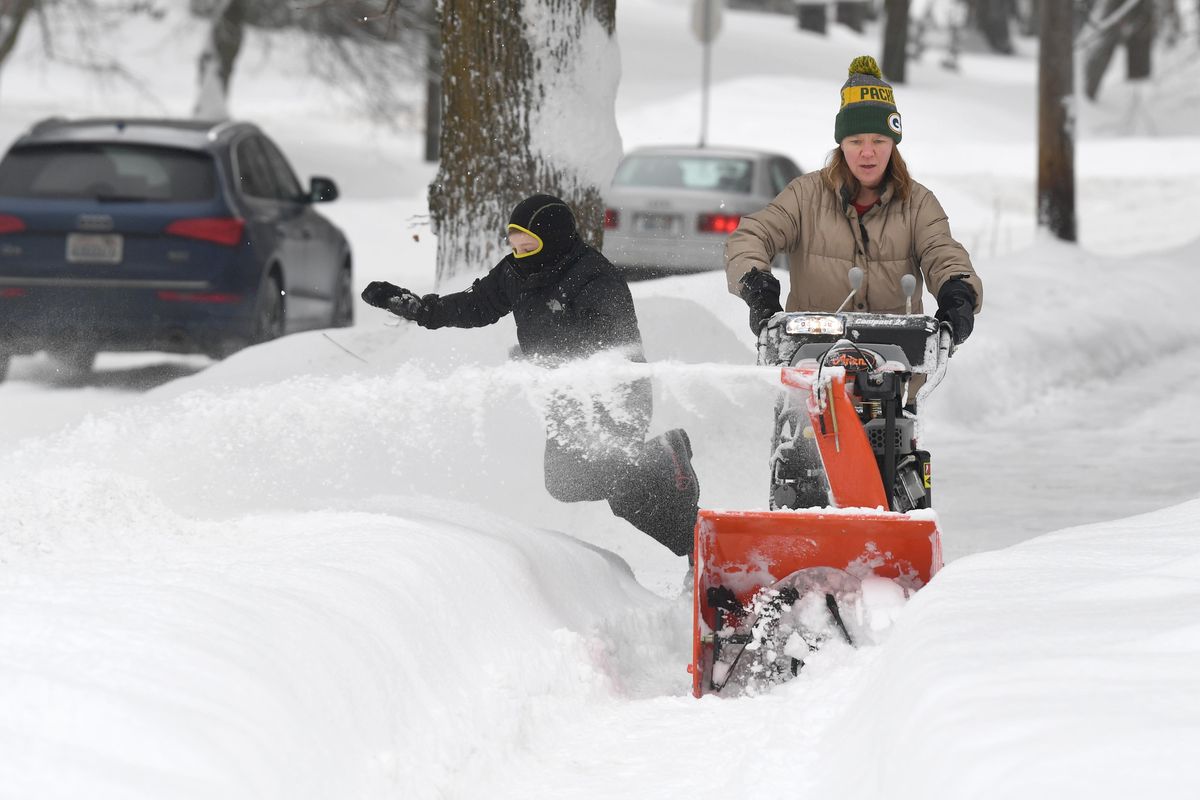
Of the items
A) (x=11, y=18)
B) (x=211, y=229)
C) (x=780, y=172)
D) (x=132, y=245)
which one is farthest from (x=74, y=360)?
(x=11, y=18)

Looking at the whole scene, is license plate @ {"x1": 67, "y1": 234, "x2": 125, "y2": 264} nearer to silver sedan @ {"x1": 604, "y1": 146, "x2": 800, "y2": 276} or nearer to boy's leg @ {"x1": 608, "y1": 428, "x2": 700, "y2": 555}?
silver sedan @ {"x1": 604, "y1": 146, "x2": 800, "y2": 276}

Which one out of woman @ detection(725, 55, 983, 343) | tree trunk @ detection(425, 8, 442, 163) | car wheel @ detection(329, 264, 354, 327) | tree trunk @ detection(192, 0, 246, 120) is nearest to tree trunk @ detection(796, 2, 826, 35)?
tree trunk @ detection(425, 8, 442, 163)

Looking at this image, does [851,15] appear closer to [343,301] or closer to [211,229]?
[343,301]

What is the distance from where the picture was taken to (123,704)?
325cm

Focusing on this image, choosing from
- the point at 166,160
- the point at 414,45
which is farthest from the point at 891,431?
the point at 414,45

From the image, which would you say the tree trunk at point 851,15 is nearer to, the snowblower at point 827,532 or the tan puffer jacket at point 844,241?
the tan puffer jacket at point 844,241

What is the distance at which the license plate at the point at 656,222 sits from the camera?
15.6 metres

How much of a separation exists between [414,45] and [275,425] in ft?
77.4

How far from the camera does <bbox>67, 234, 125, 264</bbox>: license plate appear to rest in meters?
11.1

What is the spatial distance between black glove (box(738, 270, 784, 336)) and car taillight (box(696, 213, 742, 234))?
1004 centimetres

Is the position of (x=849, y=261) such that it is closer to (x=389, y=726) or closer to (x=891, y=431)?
(x=891, y=431)

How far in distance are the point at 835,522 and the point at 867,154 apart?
1.27m

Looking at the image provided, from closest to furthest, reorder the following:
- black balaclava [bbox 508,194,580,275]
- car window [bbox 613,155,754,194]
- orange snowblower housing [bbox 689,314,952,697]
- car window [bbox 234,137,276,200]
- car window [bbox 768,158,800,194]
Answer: orange snowblower housing [bbox 689,314,952,697] → black balaclava [bbox 508,194,580,275] → car window [bbox 234,137,276,200] → car window [bbox 613,155,754,194] → car window [bbox 768,158,800,194]

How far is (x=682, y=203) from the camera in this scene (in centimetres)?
1563
